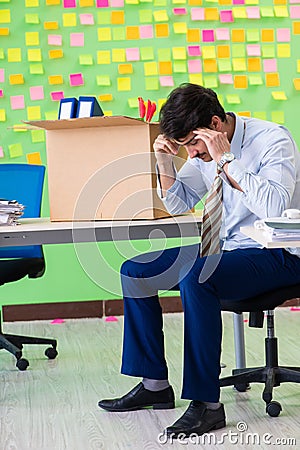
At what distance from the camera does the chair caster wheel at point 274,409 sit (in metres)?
2.69

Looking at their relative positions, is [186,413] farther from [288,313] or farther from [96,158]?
[288,313]

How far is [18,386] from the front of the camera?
3264 mm

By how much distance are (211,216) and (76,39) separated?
7.13 feet

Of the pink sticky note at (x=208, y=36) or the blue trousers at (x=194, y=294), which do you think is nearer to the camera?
the blue trousers at (x=194, y=294)

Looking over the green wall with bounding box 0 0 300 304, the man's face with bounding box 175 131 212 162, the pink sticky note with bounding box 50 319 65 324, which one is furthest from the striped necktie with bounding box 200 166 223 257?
the pink sticky note with bounding box 50 319 65 324

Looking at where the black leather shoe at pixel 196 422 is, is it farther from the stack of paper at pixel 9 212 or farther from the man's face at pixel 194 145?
the stack of paper at pixel 9 212

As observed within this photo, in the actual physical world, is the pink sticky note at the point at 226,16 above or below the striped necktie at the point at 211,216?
above

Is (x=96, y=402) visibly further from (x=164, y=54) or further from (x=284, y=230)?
(x=164, y=54)

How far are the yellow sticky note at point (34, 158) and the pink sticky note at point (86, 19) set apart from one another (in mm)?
733

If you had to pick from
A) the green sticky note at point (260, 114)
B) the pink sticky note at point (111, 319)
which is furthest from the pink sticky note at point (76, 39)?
the pink sticky note at point (111, 319)

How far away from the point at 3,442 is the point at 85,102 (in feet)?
3.91

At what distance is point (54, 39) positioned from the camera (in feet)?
15.1

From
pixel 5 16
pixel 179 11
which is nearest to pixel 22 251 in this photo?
pixel 5 16
